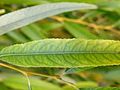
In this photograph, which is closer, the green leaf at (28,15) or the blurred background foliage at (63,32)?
the green leaf at (28,15)

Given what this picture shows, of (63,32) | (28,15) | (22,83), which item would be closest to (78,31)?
(63,32)

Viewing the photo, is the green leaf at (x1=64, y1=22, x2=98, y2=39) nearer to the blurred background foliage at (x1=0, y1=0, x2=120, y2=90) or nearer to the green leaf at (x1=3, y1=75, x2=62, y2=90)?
the blurred background foliage at (x1=0, y1=0, x2=120, y2=90)

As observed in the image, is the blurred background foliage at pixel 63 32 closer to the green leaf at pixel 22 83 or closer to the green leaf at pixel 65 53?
the green leaf at pixel 22 83

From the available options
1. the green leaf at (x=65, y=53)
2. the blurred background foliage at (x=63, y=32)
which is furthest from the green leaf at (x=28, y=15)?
the blurred background foliage at (x=63, y=32)

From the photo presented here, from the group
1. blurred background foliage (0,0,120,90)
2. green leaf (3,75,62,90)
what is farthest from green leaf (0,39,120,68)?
green leaf (3,75,62,90)

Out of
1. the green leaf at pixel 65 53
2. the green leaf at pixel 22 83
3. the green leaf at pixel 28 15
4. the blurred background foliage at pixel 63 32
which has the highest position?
the blurred background foliage at pixel 63 32

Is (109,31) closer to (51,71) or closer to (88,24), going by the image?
(88,24)

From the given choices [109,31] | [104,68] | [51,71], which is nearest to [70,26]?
[109,31]

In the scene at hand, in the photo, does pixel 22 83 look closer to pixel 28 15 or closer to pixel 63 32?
pixel 63 32
